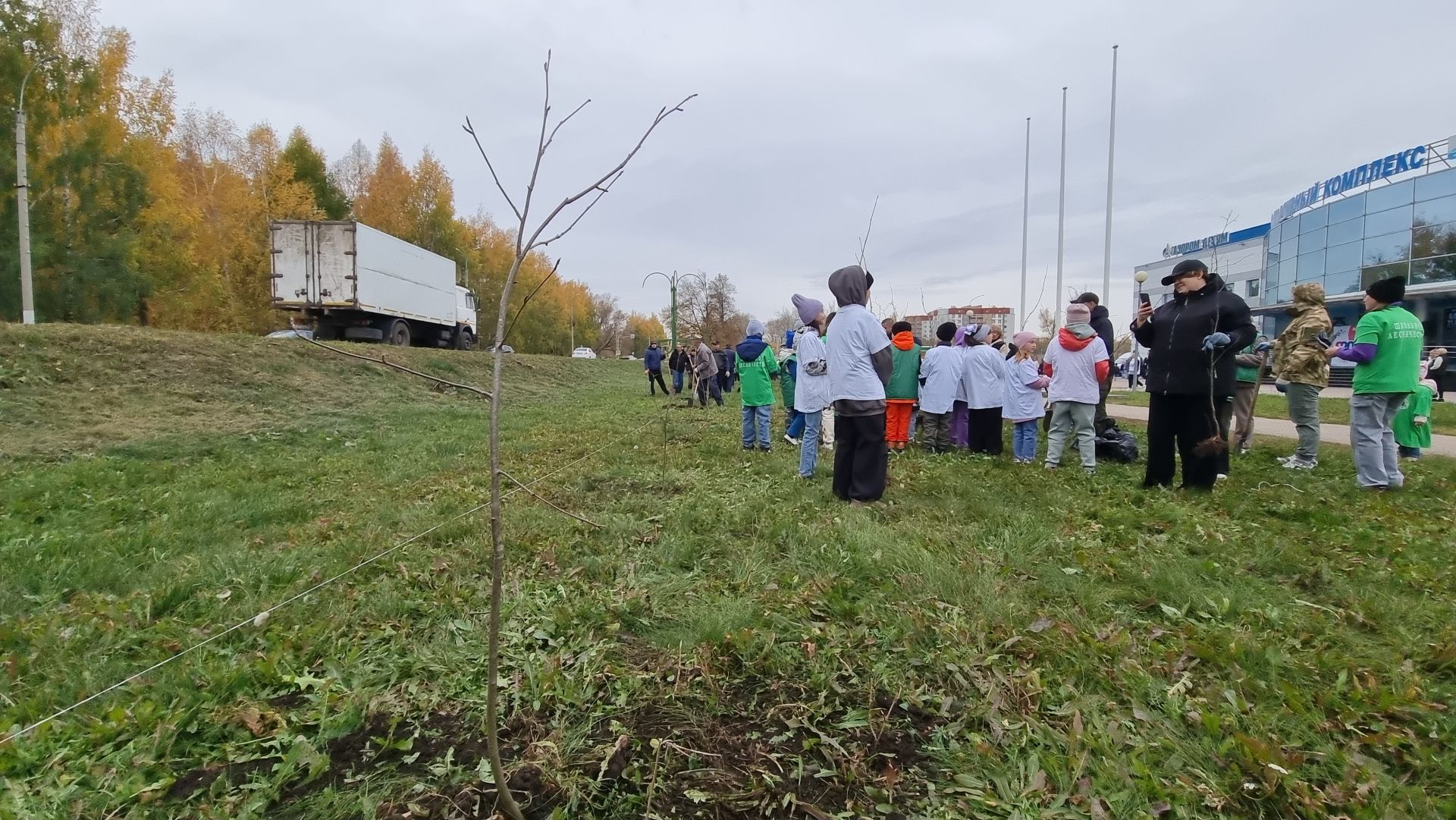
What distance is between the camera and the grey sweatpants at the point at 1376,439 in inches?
194

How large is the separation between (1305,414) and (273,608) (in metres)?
7.90

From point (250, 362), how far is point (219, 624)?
39.8 ft

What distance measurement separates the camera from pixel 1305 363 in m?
5.69

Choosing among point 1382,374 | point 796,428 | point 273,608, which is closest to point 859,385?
point 273,608

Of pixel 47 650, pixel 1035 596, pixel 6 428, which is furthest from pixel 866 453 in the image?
pixel 6 428

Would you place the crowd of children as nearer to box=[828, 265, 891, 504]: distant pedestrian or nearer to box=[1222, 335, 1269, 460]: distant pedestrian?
box=[828, 265, 891, 504]: distant pedestrian

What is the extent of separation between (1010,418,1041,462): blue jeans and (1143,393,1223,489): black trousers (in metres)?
1.54

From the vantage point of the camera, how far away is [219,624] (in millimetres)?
2920

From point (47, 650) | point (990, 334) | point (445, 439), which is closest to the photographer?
point (47, 650)

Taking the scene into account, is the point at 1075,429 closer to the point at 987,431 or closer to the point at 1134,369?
the point at 987,431

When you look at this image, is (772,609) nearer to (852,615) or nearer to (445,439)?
(852,615)

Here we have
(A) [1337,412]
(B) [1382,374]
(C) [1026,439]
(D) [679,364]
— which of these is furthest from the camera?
(D) [679,364]

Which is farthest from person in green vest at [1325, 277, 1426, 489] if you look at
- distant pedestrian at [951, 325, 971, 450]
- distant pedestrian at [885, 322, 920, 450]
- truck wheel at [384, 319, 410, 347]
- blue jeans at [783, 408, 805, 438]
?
truck wheel at [384, 319, 410, 347]

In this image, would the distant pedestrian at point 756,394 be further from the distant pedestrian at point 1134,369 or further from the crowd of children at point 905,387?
the distant pedestrian at point 1134,369
